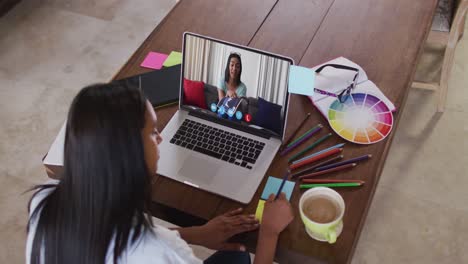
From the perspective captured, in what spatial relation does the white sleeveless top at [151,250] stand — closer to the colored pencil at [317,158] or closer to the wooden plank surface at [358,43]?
the wooden plank surface at [358,43]

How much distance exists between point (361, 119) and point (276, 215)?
42 cm

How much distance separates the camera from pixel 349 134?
1.37 m

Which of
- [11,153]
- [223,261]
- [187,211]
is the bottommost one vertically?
[11,153]

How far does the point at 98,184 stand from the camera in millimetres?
895

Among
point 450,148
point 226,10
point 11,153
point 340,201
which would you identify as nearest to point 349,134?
point 340,201

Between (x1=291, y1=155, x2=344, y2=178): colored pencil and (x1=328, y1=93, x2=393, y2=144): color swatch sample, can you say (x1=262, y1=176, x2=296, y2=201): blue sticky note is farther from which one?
(x1=328, y1=93, x2=393, y2=144): color swatch sample

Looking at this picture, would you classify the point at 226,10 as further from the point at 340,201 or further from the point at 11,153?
the point at 11,153

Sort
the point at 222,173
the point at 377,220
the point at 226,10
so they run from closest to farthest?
the point at 222,173 → the point at 226,10 → the point at 377,220

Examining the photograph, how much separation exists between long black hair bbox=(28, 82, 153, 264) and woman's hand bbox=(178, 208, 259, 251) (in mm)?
259

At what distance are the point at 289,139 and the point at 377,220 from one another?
2.64ft

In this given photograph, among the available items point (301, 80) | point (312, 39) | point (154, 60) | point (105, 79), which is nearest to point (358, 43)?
point (312, 39)

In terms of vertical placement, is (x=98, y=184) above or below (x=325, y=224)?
above

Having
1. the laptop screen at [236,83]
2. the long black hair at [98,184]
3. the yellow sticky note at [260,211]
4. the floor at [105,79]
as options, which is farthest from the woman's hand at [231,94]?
the floor at [105,79]

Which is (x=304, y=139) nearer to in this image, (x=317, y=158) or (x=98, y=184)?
(x=317, y=158)
